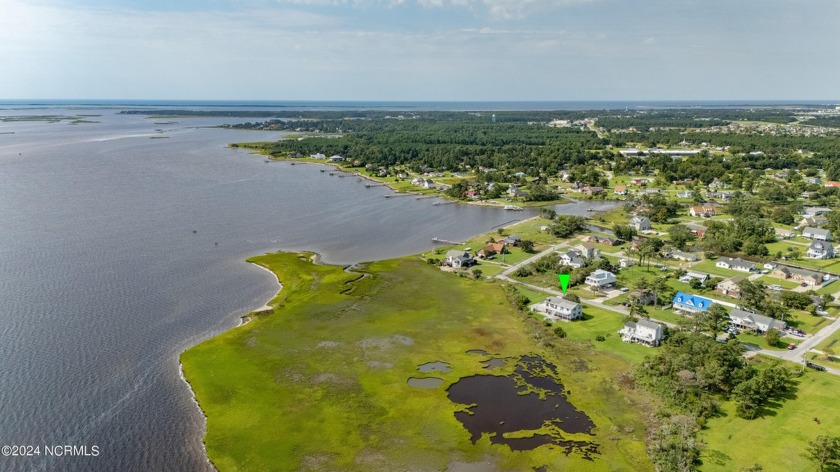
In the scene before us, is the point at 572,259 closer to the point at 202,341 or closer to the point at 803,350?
the point at 803,350

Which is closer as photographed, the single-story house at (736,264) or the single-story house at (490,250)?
the single-story house at (736,264)

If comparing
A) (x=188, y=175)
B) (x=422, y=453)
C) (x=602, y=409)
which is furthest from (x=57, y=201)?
(x=602, y=409)

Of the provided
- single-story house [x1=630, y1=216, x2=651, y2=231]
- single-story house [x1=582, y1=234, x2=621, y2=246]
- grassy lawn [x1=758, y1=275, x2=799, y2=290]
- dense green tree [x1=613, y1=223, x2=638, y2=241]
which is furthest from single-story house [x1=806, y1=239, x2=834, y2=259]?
single-story house [x1=582, y1=234, x2=621, y2=246]

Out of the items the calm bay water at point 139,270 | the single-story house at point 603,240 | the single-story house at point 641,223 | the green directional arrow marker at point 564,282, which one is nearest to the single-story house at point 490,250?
the calm bay water at point 139,270

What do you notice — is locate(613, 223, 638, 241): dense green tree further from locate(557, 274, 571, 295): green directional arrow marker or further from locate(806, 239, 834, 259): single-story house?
locate(557, 274, 571, 295): green directional arrow marker

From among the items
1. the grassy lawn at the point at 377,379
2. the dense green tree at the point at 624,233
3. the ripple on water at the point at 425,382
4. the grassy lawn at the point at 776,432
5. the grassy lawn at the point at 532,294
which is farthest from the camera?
the dense green tree at the point at 624,233

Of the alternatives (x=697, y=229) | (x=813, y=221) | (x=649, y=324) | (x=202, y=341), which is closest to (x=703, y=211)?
(x=697, y=229)

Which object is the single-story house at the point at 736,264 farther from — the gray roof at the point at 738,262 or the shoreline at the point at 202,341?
the shoreline at the point at 202,341
